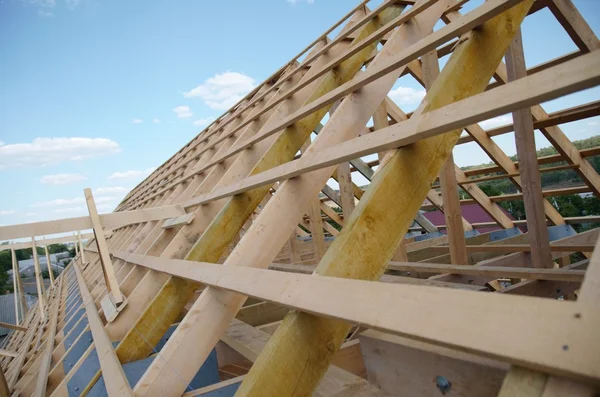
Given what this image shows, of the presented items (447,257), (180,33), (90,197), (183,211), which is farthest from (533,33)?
(180,33)

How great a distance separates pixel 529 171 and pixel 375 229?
2407 mm

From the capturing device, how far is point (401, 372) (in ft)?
5.84

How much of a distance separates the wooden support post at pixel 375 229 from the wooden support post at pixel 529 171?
5.88ft

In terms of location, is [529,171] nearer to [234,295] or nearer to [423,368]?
[423,368]

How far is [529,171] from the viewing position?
3164mm

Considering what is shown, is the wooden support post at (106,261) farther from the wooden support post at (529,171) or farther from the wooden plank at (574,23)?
the wooden plank at (574,23)

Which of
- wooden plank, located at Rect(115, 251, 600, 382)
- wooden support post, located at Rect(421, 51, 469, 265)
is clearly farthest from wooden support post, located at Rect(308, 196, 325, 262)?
wooden plank, located at Rect(115, 251, 600, 382)

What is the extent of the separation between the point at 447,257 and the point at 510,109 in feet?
16.5

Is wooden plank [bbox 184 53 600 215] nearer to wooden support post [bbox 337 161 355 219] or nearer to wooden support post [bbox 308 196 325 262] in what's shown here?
wooden support post [bbox 337 161 355 219]

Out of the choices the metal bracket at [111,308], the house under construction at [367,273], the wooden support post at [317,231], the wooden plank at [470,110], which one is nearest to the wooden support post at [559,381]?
the house under construction at [367,273]

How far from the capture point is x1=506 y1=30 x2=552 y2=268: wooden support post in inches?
124

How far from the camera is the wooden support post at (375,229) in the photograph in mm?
1305

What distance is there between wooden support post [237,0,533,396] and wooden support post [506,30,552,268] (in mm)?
1793

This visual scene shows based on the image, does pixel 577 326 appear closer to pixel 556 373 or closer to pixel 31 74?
pixel 556 373
